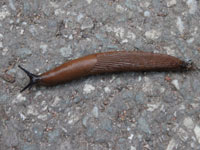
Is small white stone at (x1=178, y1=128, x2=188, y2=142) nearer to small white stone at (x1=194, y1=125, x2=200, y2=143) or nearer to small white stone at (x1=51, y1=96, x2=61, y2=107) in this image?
small white stone at (x1=194, y1=125, x2=200, y2=143)

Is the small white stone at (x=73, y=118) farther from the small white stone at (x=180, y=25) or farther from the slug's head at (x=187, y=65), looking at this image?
the small white stone at (x=180, y=25)

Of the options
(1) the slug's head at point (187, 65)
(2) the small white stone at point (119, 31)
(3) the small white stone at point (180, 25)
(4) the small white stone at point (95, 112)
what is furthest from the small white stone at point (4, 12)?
(1) the slug's head at point (187, 65)

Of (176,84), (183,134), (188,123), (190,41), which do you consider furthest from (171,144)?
(190,41)

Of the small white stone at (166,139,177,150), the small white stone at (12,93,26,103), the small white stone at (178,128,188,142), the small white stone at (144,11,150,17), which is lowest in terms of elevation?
the small white stone at (166,139,177,150)

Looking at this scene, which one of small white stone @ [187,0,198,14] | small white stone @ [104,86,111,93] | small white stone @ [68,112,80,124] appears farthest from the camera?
small white stone @ [187,0,198,14]

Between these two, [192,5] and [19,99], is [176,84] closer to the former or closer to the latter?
[192,5]

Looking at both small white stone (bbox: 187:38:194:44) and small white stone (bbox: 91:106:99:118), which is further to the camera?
small white stone (bbox: 187:38:194:44)

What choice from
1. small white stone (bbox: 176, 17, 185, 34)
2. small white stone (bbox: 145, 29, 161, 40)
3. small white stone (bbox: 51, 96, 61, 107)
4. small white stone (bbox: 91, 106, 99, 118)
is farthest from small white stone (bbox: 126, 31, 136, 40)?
small white stone (bbox: 51, 96, 61, 107)
